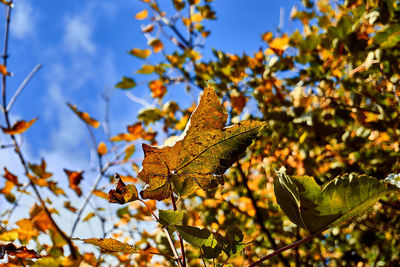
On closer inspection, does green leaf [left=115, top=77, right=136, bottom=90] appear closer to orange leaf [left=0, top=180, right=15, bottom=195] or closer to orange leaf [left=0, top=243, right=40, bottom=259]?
orange leaf [left=0, top=180, right=15, bottom=195]

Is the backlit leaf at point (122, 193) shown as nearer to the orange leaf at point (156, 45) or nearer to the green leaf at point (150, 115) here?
the green leaf at point (150, 115)

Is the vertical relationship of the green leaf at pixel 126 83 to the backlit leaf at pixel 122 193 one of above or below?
above

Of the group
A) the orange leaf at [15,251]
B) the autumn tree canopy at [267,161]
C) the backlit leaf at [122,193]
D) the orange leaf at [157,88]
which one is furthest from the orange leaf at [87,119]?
the backlit leaf at [122,193]

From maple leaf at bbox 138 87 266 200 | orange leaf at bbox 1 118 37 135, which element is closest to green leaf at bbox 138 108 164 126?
orange leaf at bbox 1 118 37 135

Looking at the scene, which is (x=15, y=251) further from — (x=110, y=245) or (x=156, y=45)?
(x=156, y=45)

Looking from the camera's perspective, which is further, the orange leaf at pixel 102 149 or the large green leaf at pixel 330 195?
the orange leaf at pixel 102 149

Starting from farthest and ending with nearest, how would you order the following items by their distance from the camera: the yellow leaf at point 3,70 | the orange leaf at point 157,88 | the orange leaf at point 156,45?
the orange leaf at point 157,88 < the orange leaf at point 156,45 < the yellow leaf at point 3,70

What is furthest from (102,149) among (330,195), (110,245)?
(330,195)
